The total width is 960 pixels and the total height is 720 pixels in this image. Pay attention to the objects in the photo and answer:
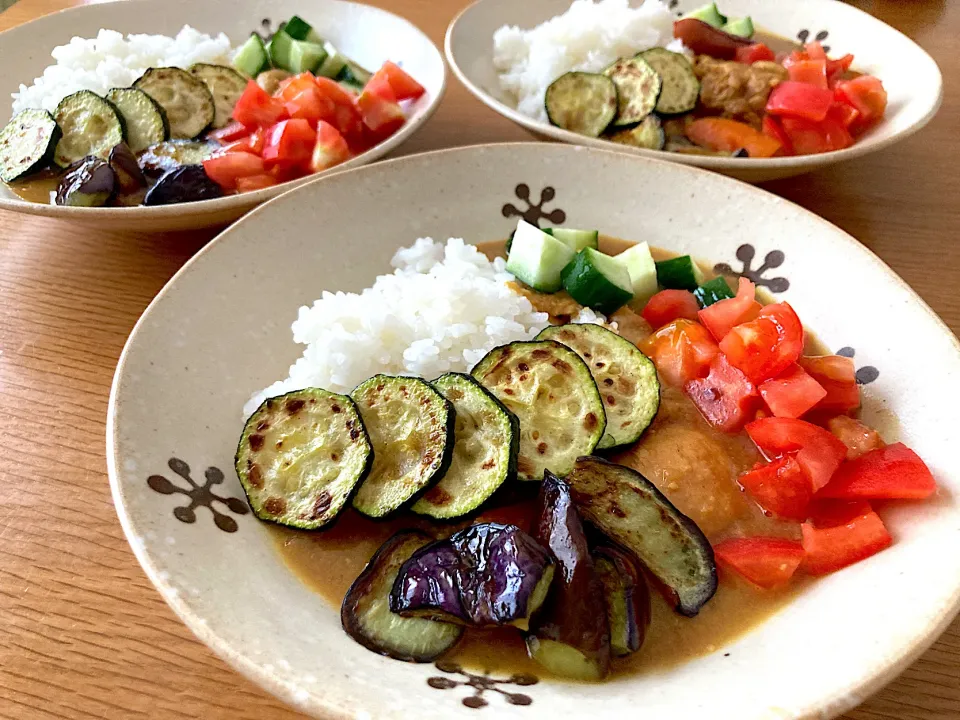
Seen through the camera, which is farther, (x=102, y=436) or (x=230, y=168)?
(x=230, y=168)

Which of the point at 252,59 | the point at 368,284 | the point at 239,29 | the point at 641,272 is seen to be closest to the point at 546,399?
the point at 641,272

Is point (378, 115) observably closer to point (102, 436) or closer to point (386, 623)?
point (102, 436)

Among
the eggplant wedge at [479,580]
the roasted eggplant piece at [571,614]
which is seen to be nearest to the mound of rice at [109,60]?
the eggplant wedge at [479,580]

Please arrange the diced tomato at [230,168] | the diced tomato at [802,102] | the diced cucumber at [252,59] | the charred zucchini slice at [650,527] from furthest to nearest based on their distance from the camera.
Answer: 1. the diced cucumber at [252,59]
2. the diced tomato at [802,102]
3. the diced tomato at [230,168]
4. the charred zucchini slice at [650,527]

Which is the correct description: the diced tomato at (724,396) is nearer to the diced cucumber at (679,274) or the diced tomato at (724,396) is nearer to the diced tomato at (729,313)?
the diced tomato at (729,313)

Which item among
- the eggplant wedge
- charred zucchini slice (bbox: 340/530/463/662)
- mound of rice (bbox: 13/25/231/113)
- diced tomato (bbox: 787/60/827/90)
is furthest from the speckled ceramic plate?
mound of rice (bbox: 13/25/231/113)

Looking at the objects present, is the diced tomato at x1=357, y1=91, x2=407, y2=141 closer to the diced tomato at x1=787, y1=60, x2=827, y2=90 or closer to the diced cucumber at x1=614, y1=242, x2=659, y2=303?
the diced cucumber at x1=614, y1=242, x2=659, y2=303
